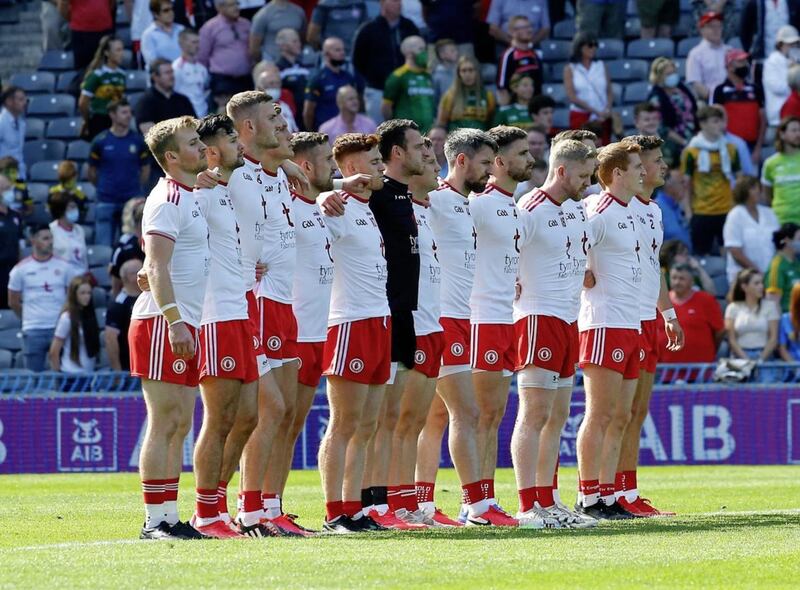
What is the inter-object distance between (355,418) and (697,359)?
8.98 metres

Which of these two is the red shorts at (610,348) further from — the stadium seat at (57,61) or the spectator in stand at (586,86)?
the stadium seat at (57,61)

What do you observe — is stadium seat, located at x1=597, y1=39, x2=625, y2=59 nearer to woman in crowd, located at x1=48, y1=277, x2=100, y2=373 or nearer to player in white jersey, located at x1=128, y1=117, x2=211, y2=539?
woman in crowd, located at x1=48, y1=277, x2=100, y2=373

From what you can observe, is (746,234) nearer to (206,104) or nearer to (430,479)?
(206,104)

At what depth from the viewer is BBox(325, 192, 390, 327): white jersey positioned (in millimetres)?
11305

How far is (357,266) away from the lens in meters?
11.3

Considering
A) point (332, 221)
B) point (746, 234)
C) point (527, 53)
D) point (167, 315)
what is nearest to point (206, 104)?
point (527, 53)

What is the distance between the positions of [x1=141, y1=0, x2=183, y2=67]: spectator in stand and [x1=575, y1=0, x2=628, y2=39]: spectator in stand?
18.5 feet

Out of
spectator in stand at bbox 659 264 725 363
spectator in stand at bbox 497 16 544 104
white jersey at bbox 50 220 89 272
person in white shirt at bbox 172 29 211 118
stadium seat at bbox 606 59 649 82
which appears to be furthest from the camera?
stadium seat at bbox 606 59 649 82

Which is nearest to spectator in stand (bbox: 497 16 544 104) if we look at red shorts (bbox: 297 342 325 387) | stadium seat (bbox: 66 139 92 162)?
stadium seat (bbox: 66 139 92 162)

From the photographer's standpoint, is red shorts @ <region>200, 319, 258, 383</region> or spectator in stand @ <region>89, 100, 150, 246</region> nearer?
red shorts @ <region>200, 319, 258, 383</region>

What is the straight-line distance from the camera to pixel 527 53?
22781mm

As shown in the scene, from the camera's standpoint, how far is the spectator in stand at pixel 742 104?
75.0 feet

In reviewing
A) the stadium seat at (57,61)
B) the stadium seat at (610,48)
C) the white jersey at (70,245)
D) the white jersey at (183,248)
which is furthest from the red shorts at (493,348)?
the stadium seat at (57,61)

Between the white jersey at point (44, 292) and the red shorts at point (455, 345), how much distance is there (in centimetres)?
942
